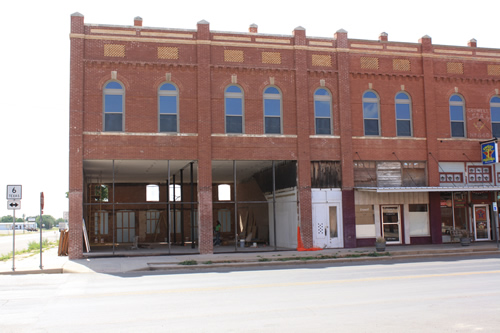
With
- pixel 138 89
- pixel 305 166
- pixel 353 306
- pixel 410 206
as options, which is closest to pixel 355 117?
pixel 305 166

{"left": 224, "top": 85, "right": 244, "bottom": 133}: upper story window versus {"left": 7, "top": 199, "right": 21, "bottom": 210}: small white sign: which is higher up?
{"left": 224, "top": 85, "right": 244, "bottom": 133}: upper story window

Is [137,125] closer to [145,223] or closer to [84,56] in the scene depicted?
[84,56]

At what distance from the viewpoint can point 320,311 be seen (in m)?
9.82

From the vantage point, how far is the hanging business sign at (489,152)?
87.0 feet

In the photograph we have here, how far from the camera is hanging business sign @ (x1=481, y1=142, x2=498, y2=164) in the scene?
26.5m

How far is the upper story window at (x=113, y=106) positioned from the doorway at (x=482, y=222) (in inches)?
779

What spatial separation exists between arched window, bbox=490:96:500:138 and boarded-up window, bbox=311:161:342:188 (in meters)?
9.61

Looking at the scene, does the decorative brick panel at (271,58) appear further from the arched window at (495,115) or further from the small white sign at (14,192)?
the small white sign at (14,192)

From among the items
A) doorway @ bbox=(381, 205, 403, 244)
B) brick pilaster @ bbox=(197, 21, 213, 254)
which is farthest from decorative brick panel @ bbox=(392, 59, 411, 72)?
brick pilaster @ bbox=(197, 21, 213, 254)

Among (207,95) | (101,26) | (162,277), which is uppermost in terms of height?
(101,26)

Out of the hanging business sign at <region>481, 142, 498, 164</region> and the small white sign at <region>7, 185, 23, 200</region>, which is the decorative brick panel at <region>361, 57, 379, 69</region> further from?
the small white sign at <region>7, 185, 23, 200</region>

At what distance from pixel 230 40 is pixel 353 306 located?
17601 millimetres

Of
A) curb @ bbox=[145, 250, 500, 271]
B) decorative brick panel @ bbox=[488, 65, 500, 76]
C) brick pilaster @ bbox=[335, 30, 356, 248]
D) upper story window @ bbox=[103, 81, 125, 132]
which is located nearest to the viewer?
curb @ bbox=[145, 250, 500, 271]

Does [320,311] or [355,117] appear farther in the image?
[355,117]
